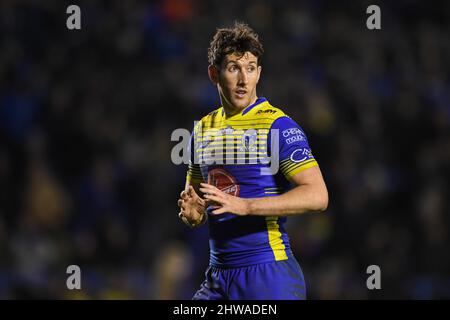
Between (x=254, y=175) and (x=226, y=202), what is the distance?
0.46 meters

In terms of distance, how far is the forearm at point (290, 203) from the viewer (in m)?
4.43

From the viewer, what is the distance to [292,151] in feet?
15.1

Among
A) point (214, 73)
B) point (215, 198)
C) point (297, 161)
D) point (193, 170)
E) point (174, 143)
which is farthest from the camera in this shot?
point (174, 143)

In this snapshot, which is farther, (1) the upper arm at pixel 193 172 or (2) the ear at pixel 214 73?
(1) the upper arm at pixel 193 172

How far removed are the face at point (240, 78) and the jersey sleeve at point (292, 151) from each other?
296 mm

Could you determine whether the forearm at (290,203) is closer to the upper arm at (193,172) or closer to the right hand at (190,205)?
Answer: the right hand at (190,205)

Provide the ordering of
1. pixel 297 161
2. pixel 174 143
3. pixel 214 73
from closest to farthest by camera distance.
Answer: pixel 297 161, pixel 214 73, pixel 174 143

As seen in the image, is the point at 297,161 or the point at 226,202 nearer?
the point at 226,202

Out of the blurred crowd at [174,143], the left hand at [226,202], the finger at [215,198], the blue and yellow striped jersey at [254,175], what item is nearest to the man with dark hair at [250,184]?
the blue and yellow striped jersey at [254,175]

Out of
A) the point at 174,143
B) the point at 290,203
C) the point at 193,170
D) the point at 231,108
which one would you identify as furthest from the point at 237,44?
the point at 174,143

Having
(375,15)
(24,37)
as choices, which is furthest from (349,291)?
(24,37)

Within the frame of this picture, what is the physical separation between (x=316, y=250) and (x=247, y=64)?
14.8 feet

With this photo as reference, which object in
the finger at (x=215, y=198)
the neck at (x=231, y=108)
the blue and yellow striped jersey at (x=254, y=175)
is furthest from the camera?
the neck at (x=231, y=108)

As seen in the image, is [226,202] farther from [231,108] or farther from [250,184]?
[231,108]
